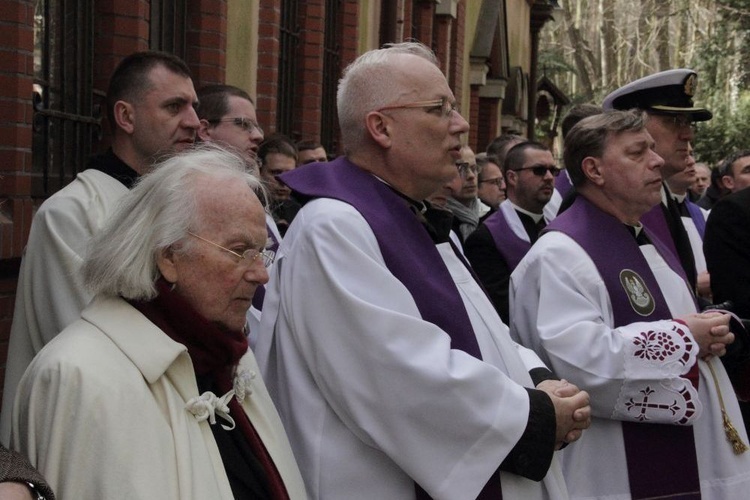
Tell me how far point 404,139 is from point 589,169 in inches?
48.4

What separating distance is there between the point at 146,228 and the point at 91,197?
1.15 m

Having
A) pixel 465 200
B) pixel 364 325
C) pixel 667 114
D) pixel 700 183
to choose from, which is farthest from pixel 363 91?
pixel 700 183

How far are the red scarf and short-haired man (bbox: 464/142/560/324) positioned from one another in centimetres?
311

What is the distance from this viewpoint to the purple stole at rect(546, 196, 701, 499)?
14.5 feet

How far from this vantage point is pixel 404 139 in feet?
12.1

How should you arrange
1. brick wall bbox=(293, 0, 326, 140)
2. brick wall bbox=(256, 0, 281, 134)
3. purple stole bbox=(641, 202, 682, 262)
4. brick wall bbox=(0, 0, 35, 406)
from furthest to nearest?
brick wall bbox=(293, 0, 326, 140) → brick wall bbox=(256, 0, 281, 134) → purple stole bbox=(641, 202, 682, 262) → brick wall bbox=(0, 0, 35, 406)

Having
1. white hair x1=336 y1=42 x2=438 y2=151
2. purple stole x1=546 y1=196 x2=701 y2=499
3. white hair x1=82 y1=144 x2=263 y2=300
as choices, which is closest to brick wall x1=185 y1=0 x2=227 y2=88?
purple stole x1=546 y1=196 x2=701 y2=499

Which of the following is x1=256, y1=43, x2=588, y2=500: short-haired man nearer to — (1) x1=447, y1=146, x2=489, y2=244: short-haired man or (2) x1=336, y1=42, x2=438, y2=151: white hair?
(2) x1=336, y1=42, x2=438, y2=151: white hair

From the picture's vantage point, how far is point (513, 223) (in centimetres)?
691

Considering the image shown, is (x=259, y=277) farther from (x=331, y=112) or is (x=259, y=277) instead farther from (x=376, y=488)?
(x=331, y=112)

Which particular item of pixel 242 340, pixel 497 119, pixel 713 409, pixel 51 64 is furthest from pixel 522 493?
pixel 497 119

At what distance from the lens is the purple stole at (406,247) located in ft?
11.7

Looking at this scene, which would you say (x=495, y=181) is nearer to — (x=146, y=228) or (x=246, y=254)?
(x=246, y=254)

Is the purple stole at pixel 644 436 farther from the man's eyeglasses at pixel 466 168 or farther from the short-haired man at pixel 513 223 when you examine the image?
the man's eyeglasses at pixel 466 168
